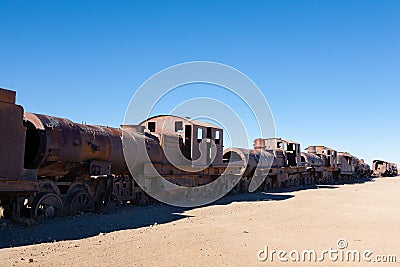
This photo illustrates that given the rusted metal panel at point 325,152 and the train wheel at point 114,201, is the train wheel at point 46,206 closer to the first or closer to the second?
the train wheel at point 114,201

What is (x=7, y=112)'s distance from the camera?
8531 mm

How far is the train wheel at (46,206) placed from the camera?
393 inches

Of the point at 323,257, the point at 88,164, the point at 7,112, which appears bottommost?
the point at 323,257

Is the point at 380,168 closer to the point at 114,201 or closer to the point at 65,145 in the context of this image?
the point at 114,201

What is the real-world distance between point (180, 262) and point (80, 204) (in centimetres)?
601

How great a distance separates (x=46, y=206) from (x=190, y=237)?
164 inches

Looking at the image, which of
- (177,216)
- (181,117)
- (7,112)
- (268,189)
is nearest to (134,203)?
(177,216)

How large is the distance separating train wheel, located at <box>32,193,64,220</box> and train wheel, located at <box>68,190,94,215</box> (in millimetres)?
466

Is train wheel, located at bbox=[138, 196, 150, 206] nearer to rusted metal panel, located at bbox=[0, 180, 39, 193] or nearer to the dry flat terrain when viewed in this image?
the dry flat terrain

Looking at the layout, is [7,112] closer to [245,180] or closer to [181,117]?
[181,117]

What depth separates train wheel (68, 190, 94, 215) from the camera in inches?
443

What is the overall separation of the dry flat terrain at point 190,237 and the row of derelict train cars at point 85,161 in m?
0.75

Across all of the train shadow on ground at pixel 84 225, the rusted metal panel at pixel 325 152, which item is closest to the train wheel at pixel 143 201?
the train shadow on ground at pixel 84 225

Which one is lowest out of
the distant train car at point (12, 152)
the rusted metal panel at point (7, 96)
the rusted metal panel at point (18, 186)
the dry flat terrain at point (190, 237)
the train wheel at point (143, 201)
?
the dry flat terrain at point (190, 237)
